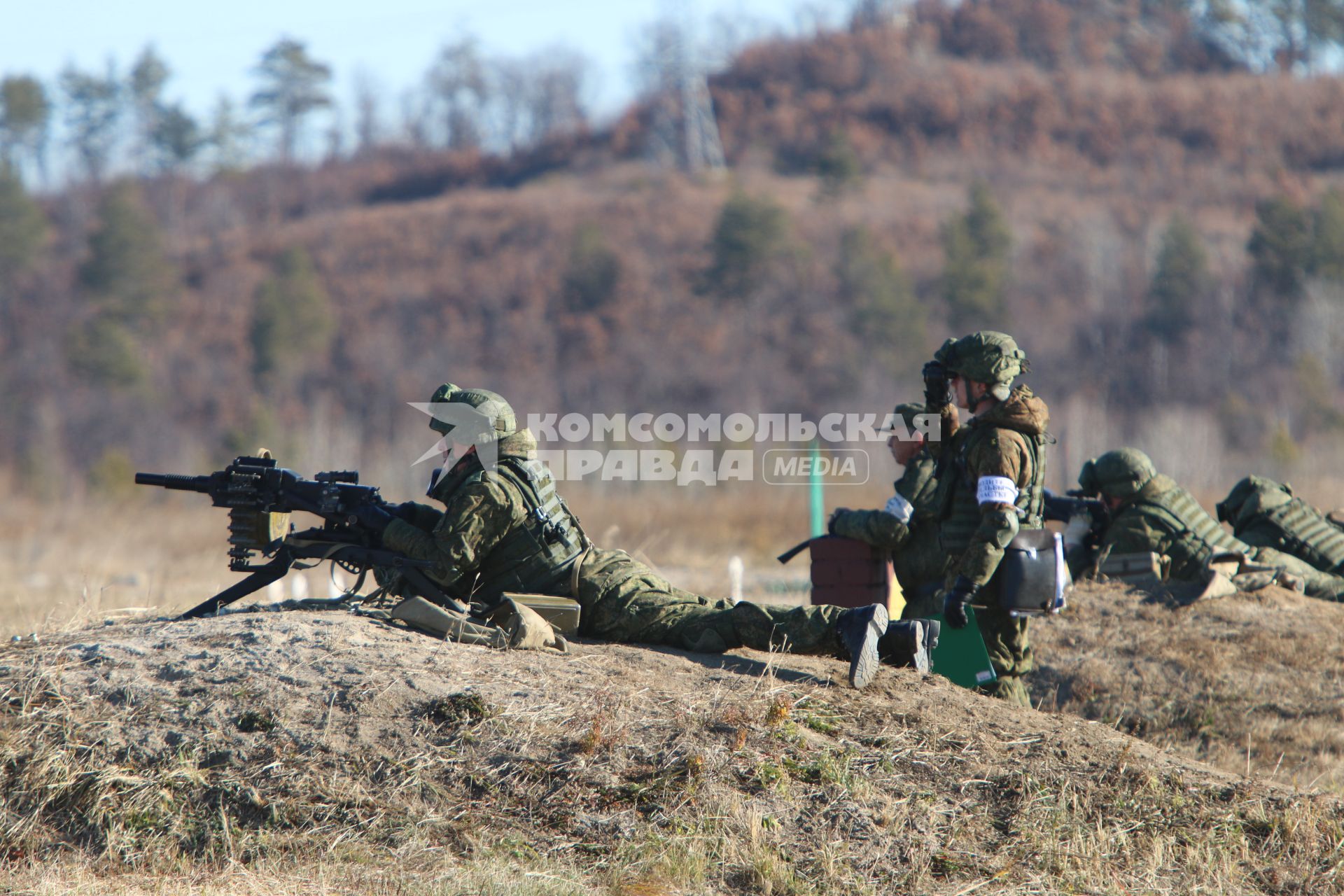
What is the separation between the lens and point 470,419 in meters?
6.27

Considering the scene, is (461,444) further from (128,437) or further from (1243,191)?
(1243,191)

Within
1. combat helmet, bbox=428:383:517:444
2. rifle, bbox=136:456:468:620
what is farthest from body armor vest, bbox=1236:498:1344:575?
rifle, bbox=136:456:468:620

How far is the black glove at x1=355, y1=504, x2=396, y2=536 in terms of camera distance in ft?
20.9

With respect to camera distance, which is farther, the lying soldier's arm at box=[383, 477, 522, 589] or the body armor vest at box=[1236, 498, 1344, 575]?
the body armor vest at box=[1236, 498, 1344, 575]

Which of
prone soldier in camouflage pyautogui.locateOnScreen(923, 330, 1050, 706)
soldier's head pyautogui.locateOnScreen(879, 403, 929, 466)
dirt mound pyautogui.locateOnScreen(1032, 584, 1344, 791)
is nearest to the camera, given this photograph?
prone soldier in camouflage pyautogui.locateOnScreen(923, 330, 1050, 706)

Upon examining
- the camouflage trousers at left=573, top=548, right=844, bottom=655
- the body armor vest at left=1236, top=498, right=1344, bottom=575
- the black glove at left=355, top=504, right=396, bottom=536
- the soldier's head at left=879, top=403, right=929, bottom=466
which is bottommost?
the camouflage trousers at left=573, top=548, right=844, bottom=655

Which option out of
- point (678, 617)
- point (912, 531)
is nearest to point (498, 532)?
point (678, 617)

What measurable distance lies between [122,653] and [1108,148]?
59.9 metres

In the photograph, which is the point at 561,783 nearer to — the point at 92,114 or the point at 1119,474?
the point at 1119,474

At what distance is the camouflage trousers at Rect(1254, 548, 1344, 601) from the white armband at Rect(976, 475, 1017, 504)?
414 cm

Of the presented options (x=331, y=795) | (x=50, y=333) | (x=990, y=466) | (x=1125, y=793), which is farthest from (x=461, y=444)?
(x=50, y=333)

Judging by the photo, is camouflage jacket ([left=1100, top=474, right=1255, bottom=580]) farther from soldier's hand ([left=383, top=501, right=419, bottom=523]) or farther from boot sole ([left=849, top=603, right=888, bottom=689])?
soldier's hand ([left=383, top=501, right=419, bottom=523])

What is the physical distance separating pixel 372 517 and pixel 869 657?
239 cm

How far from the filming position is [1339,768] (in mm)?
6758
